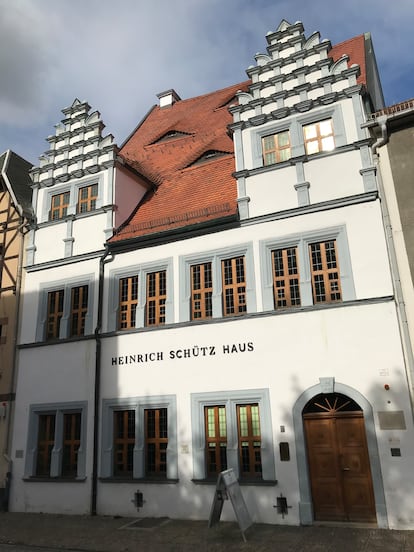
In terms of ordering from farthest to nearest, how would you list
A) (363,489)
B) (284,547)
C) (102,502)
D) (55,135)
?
(55,135) < (102,502) < (363,489) < (284,547)

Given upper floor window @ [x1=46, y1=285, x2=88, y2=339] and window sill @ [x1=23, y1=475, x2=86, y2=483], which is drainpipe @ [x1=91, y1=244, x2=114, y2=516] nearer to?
window sill @ [x1=23, y1=475, x2=86, y2=483]

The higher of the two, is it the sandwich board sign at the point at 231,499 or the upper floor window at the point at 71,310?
the upper floor window at the point at 71,310

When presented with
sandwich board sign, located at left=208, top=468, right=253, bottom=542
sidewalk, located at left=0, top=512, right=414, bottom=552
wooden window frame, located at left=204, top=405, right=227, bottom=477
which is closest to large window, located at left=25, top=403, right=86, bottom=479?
sidewalk, located at left=0, top=512, right=414, bottom=552

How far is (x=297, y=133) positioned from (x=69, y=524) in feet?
36.8

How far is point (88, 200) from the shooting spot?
611 inches

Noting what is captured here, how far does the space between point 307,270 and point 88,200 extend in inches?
303

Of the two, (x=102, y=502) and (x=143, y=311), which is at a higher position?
(x=143, y=311)

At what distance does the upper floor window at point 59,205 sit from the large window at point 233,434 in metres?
7.67

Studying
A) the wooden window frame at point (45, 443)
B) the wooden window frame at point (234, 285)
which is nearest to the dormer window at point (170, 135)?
the wooden window frame at point (234, 285)

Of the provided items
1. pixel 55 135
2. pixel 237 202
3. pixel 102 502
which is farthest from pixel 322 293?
pixel 55 135

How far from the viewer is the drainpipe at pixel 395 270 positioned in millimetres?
10008

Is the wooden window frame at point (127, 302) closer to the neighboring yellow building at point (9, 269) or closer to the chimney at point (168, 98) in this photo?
the neighboring yellow building at point (9, 269)

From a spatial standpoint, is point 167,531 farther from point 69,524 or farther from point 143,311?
point 143,311

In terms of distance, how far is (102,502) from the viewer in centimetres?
1235
